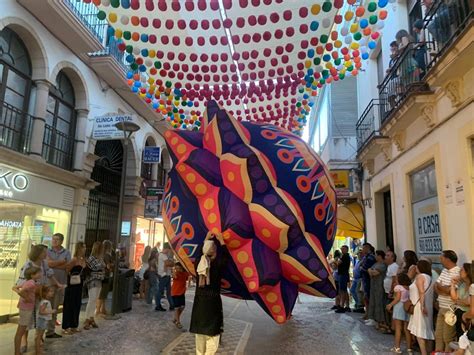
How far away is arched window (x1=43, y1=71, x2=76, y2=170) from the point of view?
10352 mm

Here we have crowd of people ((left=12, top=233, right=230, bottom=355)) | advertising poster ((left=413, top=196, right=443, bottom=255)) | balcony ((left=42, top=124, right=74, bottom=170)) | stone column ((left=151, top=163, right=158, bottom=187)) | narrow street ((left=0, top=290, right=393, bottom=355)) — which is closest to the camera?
crowd of people ((left=12, top=233, right=230, bottom=355))

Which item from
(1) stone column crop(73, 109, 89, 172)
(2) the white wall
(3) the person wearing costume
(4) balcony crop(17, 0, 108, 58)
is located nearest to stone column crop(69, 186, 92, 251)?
(1) stone column crop(73, 109, 89, 172)

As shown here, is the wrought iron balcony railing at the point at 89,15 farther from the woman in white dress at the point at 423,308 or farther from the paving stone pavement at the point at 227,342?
the woman in white dress at the point at 423,308

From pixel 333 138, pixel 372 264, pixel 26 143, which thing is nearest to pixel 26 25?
pixel 26 143

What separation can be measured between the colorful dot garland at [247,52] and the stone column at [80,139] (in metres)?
3.83

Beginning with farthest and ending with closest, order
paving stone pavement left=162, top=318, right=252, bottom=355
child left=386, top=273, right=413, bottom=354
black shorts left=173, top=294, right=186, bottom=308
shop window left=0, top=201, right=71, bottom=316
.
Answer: shop window left=0, top=201, right=71, bottom=316 → black shorts left=173, top=294, right=186, bottom=308 → child left=386, top=273, right=413, bottom=354 → paving stone pavement left=162, top=318, right=252, bottom=355

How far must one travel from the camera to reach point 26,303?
5348 millimetres

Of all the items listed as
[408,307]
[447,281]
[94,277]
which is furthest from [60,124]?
[447,281]

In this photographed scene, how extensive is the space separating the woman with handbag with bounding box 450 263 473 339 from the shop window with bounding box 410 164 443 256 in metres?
1.94

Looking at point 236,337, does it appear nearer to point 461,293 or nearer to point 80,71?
point 461,293

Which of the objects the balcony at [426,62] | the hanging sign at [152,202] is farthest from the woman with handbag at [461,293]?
the hanging sign at [152,202]

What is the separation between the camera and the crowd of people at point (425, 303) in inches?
200

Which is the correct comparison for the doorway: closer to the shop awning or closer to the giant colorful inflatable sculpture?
the shop awning

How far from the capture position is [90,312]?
757 centimetres
